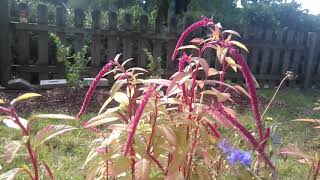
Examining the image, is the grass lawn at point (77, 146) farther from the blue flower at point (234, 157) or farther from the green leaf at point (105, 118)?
the green leaf at point (105, 118)

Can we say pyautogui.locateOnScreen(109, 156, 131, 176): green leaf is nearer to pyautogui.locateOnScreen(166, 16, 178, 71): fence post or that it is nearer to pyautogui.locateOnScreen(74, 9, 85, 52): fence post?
pyautogui.locateOnScreen(74, 9, 85, 52): fence post

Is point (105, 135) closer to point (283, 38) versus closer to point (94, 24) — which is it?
point (94, 24)

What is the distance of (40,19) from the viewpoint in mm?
6652

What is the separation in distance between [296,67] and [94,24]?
4.72 meters

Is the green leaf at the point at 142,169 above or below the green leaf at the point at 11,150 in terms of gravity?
below

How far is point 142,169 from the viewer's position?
1.19 m

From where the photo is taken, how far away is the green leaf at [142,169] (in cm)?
118

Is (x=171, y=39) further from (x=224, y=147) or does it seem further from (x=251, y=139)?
(x=251, y=139)

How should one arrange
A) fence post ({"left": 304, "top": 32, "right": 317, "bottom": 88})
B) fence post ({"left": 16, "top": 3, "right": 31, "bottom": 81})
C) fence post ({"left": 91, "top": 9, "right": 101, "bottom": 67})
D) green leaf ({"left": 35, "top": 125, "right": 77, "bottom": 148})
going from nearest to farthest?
green leaf ({"left": 35, "top": 125, "right": 77, "bottom": 148}), fence post ({"left": 16, "top": 3, "right": 31, "bottom": 81}), fence post ({"left": 91, "top": 9, "right": 101, "bottom": 67}), fence post ({"left": 304, "top": 32, "right": 317, "bottom": 88})

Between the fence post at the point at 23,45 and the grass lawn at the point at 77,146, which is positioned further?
the fence post at the point at 23,45

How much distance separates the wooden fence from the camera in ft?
21.9

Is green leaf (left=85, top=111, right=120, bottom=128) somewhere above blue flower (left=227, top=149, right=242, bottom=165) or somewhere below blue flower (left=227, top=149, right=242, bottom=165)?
above

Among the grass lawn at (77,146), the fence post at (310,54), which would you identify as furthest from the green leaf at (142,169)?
the fence post at (310,54)

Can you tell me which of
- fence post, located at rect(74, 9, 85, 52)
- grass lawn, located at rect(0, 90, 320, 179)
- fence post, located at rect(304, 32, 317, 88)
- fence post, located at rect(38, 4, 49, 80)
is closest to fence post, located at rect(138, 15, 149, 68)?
fence post, located at rect(74, 9, 85, 52)
